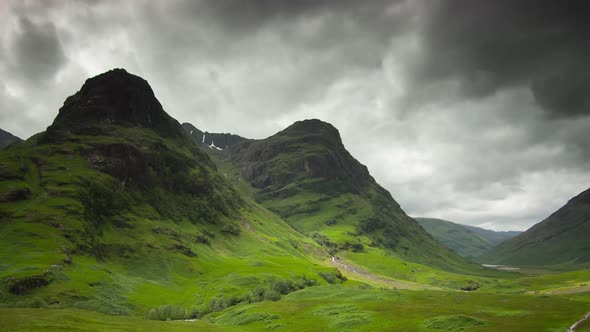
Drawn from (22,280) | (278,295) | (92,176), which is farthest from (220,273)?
(92,176)

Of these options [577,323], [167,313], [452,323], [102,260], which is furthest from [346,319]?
[102,260]

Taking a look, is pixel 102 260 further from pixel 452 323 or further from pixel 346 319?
pixel 452 323

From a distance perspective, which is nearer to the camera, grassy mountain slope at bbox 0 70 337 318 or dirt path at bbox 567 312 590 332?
dirt path at bbox 567 312 590 332

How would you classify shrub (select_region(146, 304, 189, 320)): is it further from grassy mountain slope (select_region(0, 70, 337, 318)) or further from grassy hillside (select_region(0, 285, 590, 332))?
grassy hillside (select_region(0, 285, 590, 332))

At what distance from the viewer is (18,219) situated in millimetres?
143125

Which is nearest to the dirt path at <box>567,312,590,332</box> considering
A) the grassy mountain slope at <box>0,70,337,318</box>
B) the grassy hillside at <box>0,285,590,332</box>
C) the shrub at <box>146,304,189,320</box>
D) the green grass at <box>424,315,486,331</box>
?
the grassy hillside at <box>0,285,590,332</box>

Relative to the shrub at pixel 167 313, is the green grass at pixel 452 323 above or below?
above

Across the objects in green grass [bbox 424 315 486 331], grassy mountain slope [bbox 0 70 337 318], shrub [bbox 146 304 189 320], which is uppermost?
grassy mountain slope [bbox 0 70 337 318]

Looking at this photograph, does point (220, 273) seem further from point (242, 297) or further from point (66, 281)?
point (66, 281)

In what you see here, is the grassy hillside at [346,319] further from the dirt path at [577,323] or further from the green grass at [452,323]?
the dirt path at [577,323]

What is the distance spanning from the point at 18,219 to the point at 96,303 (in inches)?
2724

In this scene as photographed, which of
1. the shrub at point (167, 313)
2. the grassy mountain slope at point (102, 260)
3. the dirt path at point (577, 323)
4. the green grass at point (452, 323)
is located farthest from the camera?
the grassy mountain slope at point (102, 260)

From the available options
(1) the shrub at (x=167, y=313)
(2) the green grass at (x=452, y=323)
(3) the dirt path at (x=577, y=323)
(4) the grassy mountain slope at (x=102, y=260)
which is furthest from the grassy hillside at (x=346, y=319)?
(4) the grassy mountain slope at (x=102, y=260)

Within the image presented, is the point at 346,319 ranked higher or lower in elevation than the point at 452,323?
lower
